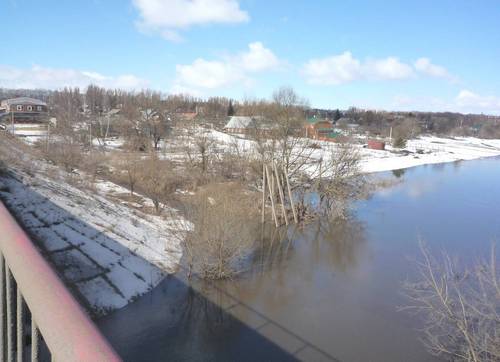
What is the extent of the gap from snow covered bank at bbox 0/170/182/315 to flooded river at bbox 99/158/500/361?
67cm

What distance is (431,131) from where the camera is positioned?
334 feet

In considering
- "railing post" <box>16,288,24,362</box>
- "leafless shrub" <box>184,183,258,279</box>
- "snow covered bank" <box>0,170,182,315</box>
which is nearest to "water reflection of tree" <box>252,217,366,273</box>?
"leafless shrub" <box>184,183,258,279</box>

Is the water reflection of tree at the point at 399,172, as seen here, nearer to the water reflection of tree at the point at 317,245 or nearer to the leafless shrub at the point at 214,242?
the water reflection of tree at the point at 317,245

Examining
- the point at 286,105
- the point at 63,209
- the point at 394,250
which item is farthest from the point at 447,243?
the point at 63,209

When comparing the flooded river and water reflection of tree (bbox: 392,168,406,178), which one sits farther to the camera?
water reflection of tree (bbox: 392,168,406,178)

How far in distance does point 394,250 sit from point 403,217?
5576mm

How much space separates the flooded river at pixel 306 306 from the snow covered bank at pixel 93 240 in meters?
0.67

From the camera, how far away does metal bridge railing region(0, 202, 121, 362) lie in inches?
35.8

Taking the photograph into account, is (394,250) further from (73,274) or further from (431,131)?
(431,131)

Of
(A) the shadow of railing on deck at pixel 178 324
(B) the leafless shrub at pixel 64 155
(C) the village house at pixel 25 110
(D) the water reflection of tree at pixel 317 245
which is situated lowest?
(A) the shadow of railing on deck at pixel 178 324

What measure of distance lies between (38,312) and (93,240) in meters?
12.2

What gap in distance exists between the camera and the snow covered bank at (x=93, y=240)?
1047cm

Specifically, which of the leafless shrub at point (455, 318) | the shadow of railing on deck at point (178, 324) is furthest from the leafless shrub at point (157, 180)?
the leafless shrub at point (455, 318)

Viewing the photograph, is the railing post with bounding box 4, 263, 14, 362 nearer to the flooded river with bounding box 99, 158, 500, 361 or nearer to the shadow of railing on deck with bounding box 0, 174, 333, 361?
the shadow of railing on deck with bounding box 0, 174, 333, 361
